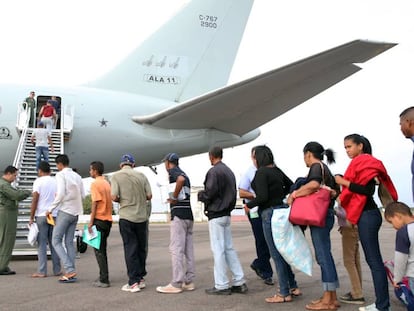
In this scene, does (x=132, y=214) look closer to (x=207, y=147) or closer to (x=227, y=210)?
(x=227, y=210)

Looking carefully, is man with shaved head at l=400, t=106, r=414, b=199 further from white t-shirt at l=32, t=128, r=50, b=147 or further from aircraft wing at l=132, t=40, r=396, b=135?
white t-shirt at l=32, t=128, r=50, b=147

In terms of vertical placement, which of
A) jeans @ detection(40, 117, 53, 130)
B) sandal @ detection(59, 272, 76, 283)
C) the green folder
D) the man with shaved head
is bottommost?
sandal @ detection(59, 272, 76, 283)

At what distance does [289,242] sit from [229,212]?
98cm

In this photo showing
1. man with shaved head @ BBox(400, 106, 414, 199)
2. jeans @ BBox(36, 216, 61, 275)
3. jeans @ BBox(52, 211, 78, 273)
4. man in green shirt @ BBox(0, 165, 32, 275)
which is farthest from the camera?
man in green shirt @ BBox(0, 165, 32, 275)

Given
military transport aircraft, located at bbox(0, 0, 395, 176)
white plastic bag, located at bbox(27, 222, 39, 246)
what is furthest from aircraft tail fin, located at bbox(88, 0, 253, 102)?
white plastic bag, located at bbox(27, 222, 39, 246)

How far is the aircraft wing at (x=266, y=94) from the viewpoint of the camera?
843cm

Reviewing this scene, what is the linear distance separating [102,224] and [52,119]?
6.82 meters

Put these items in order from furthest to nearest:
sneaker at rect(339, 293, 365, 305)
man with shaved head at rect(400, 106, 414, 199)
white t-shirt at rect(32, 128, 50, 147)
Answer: white t-shirt at rect(32, 128, 50, 147) < sneaker at rect(339, 293, 365, 305) < man with shaved head at rect(400, 106, 414, 199)

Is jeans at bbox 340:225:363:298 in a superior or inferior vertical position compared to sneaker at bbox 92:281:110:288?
superior

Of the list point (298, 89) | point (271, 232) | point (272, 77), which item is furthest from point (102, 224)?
point (298, 89)

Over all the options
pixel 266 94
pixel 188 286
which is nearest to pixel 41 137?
pixel 266 94

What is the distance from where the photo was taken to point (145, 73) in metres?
14.3

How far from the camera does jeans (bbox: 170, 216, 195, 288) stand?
18.1ft

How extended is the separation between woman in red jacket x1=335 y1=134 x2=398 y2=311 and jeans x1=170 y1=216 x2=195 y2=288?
80.4 inches
